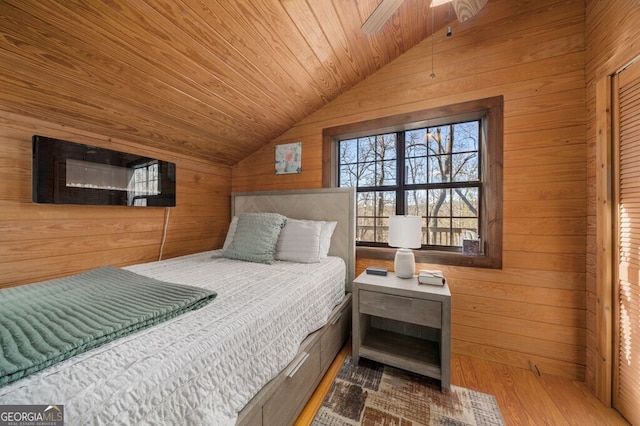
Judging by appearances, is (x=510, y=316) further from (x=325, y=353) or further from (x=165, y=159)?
(x=165, y=159)

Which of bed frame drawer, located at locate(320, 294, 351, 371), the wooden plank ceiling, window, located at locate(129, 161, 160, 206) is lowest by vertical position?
bed frame drawer, located at locate(320, 294, 351, 371)

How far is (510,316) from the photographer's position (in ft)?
5.56

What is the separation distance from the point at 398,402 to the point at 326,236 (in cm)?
121

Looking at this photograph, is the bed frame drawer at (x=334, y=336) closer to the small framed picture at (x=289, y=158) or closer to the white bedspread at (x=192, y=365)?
the white bedspread at (x=192, y=365)

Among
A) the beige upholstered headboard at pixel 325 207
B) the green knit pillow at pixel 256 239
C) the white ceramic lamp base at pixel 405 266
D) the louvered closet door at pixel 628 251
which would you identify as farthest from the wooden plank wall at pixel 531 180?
the green knit pillow at pixel 256 239

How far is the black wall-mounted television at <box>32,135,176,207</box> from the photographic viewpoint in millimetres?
1435

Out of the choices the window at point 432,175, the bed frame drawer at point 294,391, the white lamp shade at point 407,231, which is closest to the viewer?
the bed frame drawer at point 294,391

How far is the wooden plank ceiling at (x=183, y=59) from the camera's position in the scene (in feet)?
3.60

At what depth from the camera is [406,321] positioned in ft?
4.90

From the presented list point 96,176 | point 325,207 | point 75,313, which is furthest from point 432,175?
point 96,176

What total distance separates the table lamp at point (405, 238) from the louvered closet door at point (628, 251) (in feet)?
3.30

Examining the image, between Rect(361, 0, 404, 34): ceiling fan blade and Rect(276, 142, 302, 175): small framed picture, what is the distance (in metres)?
1.37

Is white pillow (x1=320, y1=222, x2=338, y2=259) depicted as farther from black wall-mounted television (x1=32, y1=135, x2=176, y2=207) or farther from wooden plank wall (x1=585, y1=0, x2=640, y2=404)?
wooden plank wall (x1=585, y1=0, x2=640, y2=404)

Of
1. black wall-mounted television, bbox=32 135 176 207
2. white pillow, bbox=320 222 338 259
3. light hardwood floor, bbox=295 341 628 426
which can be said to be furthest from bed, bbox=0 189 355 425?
black wall-mounted television, bbox=32 135 176 207
